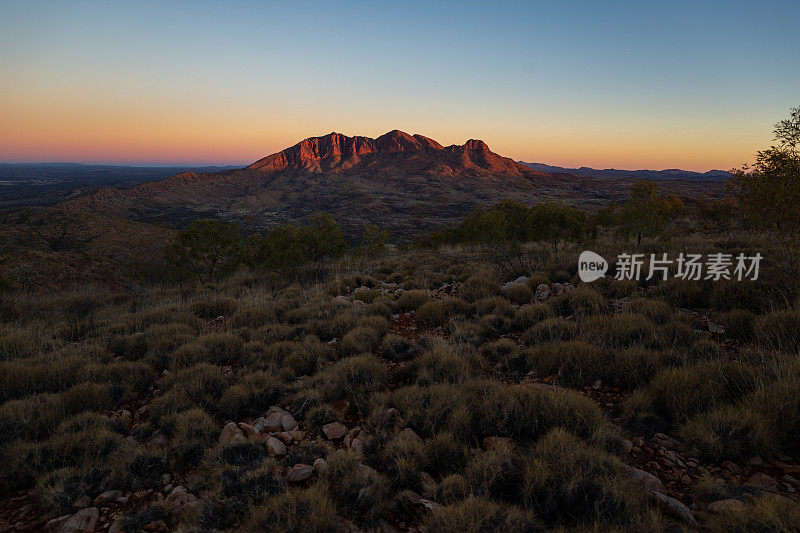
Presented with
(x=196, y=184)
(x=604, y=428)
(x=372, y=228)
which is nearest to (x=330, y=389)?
(x=604, y=428)

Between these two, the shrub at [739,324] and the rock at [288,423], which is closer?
the rock at [288,423]

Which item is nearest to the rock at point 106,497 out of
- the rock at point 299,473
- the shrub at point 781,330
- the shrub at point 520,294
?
the rock at point 299,473

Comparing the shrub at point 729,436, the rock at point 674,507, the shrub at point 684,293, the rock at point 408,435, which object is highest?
the shrub at point 684,293

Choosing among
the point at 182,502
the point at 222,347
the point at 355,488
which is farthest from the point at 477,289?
the point at 182,502

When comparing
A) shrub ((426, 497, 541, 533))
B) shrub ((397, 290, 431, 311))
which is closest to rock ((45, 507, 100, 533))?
shrub ((426, 497, 541, 533))

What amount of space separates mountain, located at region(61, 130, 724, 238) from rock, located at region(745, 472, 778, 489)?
217ft

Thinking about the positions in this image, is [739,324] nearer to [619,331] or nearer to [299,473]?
[619,331]

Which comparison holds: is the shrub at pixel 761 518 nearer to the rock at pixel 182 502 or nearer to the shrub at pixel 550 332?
the shrub at pixel 550 332

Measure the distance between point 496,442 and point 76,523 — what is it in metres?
3.59

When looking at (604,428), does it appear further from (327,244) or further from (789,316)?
(327,244)

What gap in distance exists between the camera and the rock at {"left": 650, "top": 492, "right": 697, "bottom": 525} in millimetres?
2480

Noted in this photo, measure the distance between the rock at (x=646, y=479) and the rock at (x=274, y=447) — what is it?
3.21 m

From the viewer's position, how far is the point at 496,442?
11.0 ft

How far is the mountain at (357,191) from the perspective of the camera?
93344 mm
